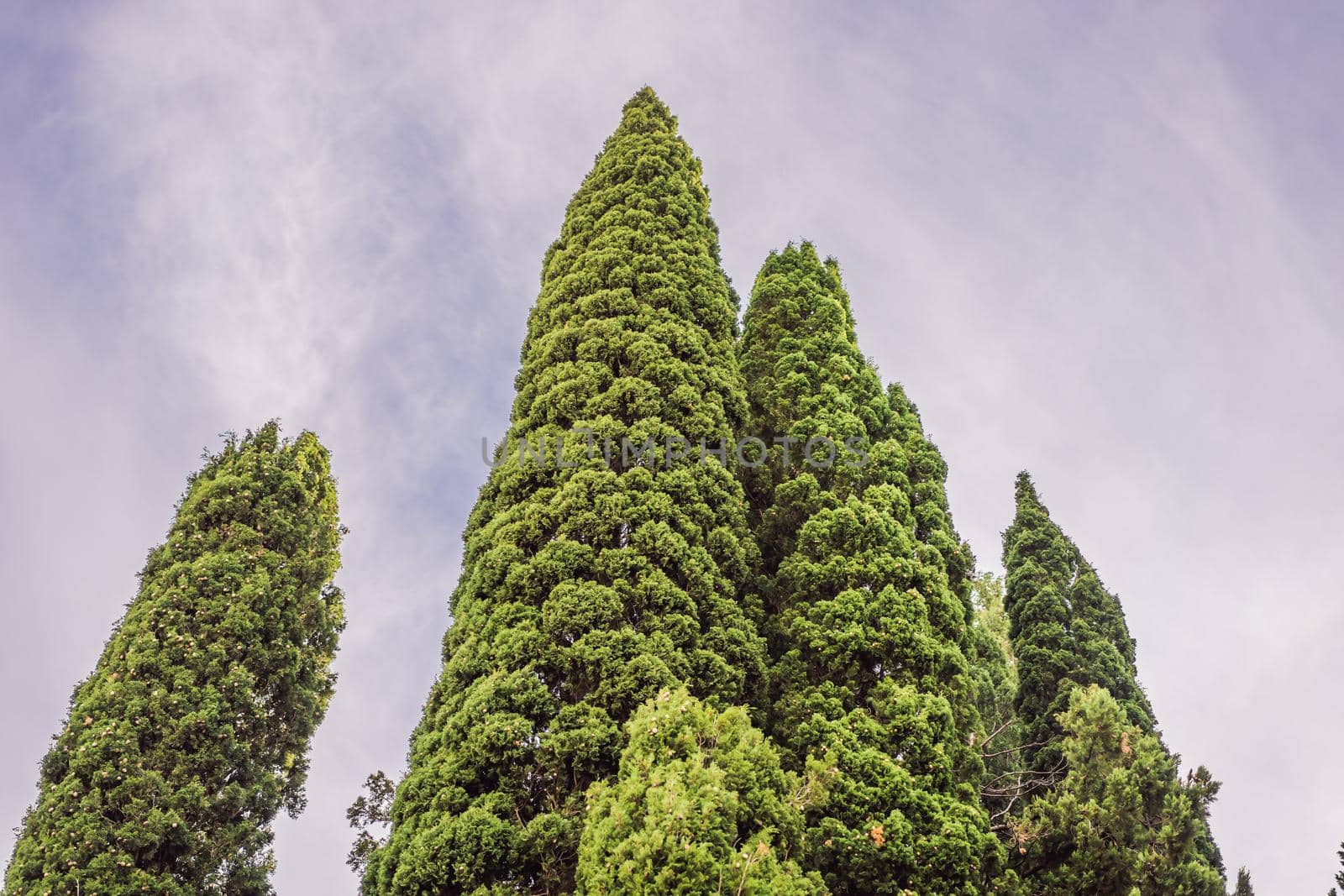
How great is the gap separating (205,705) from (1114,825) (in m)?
11.6

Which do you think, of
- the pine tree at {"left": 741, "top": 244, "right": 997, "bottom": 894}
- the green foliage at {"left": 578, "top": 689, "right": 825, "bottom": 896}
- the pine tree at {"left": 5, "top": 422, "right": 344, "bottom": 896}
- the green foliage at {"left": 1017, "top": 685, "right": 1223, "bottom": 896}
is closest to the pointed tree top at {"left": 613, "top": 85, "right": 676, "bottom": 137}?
the pine tree at {"left": 741, "top": 244, "right": 997, "bottom": 894}

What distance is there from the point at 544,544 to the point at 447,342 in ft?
79.6

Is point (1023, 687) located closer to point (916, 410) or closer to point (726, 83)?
point (916, 410)

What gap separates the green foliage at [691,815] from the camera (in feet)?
19.5

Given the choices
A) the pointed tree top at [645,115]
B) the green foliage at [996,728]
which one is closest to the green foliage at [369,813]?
the green foliage at [996,728]

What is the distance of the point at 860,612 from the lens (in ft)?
32.8

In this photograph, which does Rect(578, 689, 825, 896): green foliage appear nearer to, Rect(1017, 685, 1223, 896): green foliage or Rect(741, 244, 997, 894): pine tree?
Rect(741, 244, 997, 894): pine tree

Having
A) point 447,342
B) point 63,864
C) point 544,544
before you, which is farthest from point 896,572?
point 447,342

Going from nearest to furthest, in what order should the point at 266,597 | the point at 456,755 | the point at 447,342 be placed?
the point at 456,755 → the point at 266,597 → the point at 447,342

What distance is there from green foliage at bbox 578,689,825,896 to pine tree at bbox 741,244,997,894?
4.70 ft

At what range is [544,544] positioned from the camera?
31.6 ft

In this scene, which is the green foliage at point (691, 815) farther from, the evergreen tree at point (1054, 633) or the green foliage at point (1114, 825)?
the evergreen tree at point (1054, 633)

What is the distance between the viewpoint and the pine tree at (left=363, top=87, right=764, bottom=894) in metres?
7.72

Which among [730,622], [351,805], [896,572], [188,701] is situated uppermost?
[896,572]
